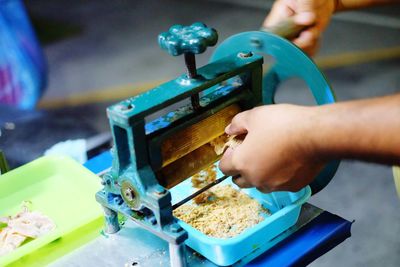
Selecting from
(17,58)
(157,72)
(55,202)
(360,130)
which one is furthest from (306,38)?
(157,72)

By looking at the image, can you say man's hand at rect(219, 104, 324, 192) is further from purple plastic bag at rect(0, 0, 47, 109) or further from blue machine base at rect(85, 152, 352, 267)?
purple plastic bag at rect(0, 0, 47, 109)

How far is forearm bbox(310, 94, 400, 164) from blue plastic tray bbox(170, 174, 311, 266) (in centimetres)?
21

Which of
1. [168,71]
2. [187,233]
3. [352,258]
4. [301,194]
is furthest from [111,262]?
[168,71]

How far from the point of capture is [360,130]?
836 millimetres

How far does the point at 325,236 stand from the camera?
108 cm

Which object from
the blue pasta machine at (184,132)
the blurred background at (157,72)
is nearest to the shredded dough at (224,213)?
the blue pasta machine at (184,132)

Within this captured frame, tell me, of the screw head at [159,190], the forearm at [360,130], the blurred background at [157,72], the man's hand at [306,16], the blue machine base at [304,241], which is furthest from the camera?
the blurred background at [157,72]

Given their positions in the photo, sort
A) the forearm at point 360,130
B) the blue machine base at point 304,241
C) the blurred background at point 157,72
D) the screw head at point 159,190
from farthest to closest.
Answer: the blurred background at point 157,72
the blue machine base at point 304,241
the screw head at point 159,190
the forearm at point 360,130

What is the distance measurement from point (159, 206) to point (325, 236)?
0.36m

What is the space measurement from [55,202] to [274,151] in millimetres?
571

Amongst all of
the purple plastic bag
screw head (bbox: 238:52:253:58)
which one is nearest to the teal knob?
screw head (bbox: 238:52:253:58)

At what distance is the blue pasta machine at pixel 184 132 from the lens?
3.05 feet

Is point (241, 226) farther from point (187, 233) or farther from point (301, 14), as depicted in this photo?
point (301, 14)

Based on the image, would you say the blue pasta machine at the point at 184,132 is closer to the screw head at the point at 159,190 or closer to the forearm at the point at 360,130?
the screw head at the point at 159,190
